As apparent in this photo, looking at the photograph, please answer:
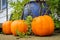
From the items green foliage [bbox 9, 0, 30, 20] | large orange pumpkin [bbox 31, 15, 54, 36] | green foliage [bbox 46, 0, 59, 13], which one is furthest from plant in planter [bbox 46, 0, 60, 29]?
green foliage [bbox 9, 0, 30, 20]

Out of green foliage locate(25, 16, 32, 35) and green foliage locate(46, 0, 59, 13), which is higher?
green foliage locate(46, 0, 59, 13)

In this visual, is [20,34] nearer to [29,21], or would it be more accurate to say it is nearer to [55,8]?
[29,21]

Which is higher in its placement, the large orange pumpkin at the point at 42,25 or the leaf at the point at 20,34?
the large orange pumpkin at the point at 42,25

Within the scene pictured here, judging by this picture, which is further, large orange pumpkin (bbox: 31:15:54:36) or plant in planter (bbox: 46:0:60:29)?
plant in planter (bbox: 46:0:60:29)

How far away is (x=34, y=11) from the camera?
2350 mm

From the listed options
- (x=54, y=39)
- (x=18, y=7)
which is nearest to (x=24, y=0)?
(x=18, y=7)

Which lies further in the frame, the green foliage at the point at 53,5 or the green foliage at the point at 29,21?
the green foliage at the point at 53,5

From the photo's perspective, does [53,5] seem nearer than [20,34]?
No

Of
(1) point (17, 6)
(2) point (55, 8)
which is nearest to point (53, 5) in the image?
(2) point (55, 8)

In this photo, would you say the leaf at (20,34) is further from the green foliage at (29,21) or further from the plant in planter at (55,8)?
the plant in planter at (55,8)

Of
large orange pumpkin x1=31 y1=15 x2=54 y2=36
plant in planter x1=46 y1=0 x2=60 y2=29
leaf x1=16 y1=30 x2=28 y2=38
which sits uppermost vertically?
plant in planter x1=46 y1=0 x2=60 y2=29

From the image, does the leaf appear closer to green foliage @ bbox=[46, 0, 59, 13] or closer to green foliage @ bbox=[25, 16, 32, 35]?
green foliage @ bbox=[25, 16, 32, 35]

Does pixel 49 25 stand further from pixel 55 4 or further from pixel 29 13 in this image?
pixel 29 13

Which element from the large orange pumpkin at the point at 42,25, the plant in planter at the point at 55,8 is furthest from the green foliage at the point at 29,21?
the plant in planter at the point at 55,8
